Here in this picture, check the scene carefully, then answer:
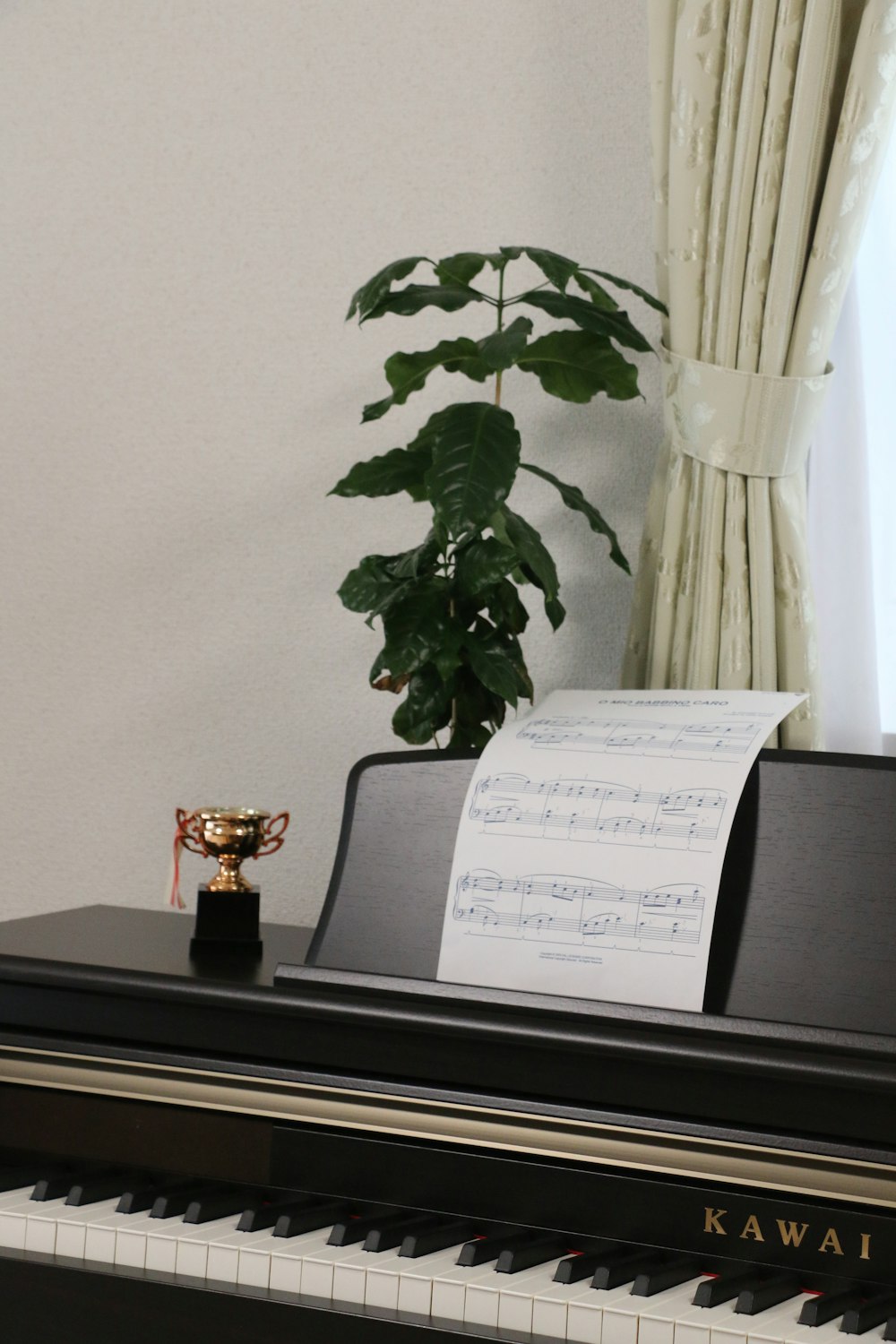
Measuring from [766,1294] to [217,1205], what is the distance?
54 cm

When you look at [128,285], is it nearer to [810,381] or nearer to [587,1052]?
[810,381]

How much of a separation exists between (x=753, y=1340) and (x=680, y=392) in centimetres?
118

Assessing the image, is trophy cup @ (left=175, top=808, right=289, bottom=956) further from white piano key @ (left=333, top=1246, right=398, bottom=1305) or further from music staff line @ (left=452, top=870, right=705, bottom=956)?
white piano key @ (left=333, top=1246, right=398, bottom=1305)

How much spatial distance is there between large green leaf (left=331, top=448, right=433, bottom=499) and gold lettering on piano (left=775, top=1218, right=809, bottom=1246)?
99 cm

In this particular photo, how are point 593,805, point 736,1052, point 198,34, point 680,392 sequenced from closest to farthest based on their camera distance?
point 736,1052 < point 593,805 < point 680,392 < point 198,34

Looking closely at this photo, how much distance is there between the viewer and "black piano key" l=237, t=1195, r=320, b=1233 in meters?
1.31

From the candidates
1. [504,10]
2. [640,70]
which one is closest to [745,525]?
[640,70]

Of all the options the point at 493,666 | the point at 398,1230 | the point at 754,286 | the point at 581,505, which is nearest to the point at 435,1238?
the point at 398,1230

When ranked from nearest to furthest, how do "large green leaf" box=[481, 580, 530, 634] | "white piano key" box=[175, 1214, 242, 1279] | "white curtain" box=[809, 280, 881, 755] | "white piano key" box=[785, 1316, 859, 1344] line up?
1. "white piano key" box=[785, 1316, 859, 1344]
2. "white piano key" box=[175, 1214, 242, 1279]
3. "large green leaf" box=[481, 580, 530, 634]
4. "white curtain" box=[809, 280, 881, 755]

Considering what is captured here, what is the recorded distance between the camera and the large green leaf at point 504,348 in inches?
61.7

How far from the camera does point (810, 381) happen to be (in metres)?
1.78

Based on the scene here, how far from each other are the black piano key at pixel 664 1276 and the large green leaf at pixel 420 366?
106cm

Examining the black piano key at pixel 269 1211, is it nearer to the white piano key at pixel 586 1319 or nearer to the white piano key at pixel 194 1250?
the white piano key at pixel 194 1250

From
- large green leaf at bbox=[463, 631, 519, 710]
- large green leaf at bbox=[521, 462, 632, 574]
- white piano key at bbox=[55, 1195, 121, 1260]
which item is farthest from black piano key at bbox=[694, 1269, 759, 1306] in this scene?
large green leaf at bbox=[521, 462, 632, 574]
